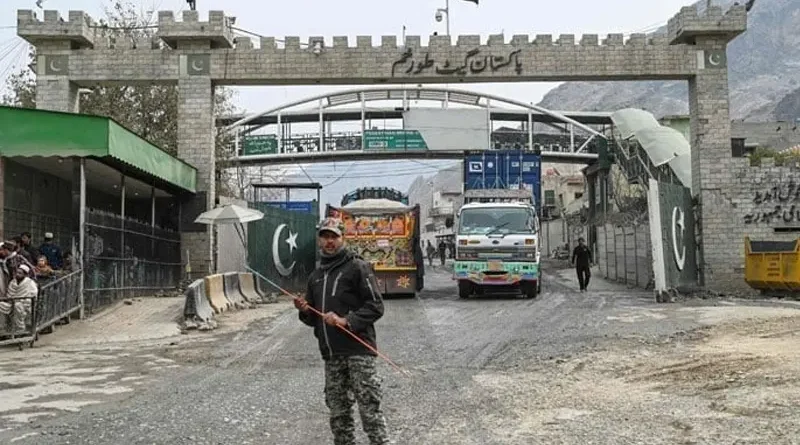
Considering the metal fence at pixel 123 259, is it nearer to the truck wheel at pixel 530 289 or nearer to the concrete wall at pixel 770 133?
the truck wheel at pixel 530 289

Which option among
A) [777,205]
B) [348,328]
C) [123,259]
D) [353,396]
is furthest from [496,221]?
[348,328]

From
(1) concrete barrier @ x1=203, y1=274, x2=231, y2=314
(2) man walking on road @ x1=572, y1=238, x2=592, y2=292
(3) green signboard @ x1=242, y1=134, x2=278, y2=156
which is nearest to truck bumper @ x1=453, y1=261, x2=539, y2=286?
(2) man walking on road @ x1=572, y1=238, x2=592, y2=292

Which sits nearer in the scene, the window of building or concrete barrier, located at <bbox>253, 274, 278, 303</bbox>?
concrete barrier, located at <bbox>253, 274, 278, 303</bbox>

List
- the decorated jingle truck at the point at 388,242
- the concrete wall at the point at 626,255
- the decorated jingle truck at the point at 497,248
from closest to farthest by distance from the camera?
the decorated jingle truck at the point at 497,248 < the decorated jingle truck at the point at 388,242 < the concrete wall at the point at 626,255

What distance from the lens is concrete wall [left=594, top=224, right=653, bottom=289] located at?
25672mm

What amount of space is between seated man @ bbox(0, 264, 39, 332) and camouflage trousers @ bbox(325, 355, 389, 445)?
879 cm

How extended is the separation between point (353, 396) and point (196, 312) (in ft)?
34.9

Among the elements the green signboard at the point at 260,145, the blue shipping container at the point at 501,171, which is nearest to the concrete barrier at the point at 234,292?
the blue shipping container at the point at 501,171

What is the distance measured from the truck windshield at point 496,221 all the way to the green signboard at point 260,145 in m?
36.2

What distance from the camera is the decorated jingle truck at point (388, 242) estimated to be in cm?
2220

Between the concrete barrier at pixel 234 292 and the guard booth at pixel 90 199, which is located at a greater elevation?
the guard booth at pixel 90 199

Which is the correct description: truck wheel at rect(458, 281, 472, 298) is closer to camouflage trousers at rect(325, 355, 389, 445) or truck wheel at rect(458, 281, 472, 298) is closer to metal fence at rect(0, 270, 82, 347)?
metal fence at rect(0, 270, 82, 347)

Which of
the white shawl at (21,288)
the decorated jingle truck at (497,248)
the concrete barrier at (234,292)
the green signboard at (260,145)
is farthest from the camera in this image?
the green signboard at (260,145)

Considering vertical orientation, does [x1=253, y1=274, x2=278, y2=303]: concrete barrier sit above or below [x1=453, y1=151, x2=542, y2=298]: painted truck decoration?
below
